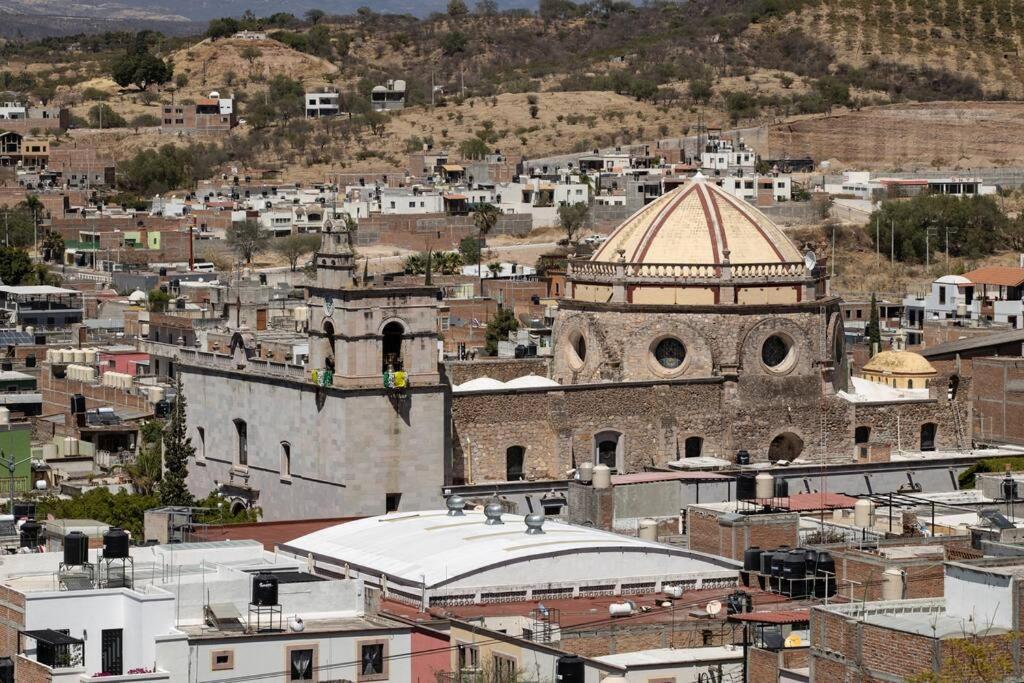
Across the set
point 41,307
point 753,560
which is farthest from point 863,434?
point 41,307

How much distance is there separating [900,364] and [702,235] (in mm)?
6742

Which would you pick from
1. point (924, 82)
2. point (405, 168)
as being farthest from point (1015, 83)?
point (405, 168)

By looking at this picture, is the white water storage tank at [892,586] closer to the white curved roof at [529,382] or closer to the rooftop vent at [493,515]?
the rooftop vent at [493,515]

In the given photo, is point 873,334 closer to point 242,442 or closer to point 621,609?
point 242,442

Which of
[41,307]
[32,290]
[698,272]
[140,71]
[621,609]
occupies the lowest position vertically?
[41,307]

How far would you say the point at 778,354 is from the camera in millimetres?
64250

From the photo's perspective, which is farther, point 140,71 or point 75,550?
point 140,71

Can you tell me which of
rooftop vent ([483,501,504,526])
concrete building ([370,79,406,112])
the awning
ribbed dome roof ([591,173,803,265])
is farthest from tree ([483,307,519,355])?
concrete building ([370,79,406,112])

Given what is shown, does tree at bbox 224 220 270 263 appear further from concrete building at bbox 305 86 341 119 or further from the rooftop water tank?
the rooftop water tank

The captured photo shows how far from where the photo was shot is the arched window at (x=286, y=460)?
57719mm

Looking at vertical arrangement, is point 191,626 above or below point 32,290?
above

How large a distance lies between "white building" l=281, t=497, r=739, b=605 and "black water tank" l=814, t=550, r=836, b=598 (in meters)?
2.32

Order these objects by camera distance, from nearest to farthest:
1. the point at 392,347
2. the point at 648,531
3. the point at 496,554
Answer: the point at 496,554 → the point at 648,531 → the point at 392,347

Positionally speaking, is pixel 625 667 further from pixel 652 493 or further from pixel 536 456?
pixel 536 456
